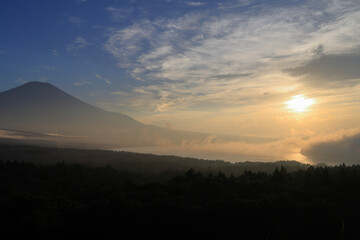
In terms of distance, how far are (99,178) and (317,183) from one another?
106874 millimetres

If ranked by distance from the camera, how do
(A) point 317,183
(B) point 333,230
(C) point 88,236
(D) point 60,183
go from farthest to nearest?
(D) point 60,183
(A) point 317,183
(B) point 333,230
(C) point 88,236

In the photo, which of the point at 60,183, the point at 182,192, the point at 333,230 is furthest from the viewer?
the point at 60,183

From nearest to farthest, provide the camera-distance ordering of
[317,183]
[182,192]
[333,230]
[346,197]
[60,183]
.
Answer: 1. [333,230]
2. [346,197]
3. [182,192]
4. [317,183]
5. [60,183]

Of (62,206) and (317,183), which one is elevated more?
(317,183)

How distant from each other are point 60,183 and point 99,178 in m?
29.5

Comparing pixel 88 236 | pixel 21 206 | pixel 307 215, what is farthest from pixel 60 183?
pixel 307 215

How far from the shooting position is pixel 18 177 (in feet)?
428

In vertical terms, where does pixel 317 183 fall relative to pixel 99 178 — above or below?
above

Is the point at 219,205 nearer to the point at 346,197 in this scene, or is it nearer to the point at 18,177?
the point at 346,197

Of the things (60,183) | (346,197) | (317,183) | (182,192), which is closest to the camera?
(346,197)

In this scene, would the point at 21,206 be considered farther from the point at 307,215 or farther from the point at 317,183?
the point at 317,183

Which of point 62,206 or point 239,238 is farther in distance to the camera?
point 62,206

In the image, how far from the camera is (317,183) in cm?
9662

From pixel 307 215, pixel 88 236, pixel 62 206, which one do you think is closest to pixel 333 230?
pixel 307 215
